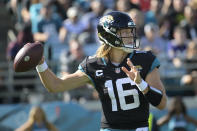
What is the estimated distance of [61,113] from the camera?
10242 mm

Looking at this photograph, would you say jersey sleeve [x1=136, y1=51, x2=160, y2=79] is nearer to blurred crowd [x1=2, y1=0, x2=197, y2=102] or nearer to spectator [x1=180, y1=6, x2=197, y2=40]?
blurred crowd [x1=2, y1=0, x2=197, y2=102]

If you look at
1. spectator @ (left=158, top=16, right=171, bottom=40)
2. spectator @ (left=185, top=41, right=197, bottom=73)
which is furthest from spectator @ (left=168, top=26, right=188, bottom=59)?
spectator @ (left=158, top=16, right=171, bottom=40)

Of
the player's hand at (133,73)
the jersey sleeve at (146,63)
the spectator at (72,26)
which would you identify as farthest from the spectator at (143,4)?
the player's hand at (133,73)

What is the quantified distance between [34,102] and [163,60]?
244 centimetres

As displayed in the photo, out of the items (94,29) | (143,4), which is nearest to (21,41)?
(94,29)

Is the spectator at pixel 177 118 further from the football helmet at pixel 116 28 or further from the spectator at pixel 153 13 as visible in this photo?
the football helmet at pixel 116 28

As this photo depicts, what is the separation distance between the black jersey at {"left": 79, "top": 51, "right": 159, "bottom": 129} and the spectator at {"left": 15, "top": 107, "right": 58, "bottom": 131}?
460 cm

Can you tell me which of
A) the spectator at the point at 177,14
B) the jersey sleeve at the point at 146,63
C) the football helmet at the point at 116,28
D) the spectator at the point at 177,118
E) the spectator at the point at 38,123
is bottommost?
the spectator at the point at 177,118

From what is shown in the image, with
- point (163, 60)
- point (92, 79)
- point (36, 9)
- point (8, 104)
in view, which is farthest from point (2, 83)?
point (92, 79)

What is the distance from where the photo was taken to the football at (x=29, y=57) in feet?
16.9

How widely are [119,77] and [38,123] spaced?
488cm

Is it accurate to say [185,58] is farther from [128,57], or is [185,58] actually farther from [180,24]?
[128,57]

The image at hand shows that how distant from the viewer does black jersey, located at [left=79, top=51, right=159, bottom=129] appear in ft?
16.7

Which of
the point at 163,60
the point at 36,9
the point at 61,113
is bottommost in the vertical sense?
the point at 61,113
